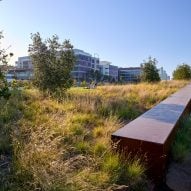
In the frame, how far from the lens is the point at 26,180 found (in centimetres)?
323

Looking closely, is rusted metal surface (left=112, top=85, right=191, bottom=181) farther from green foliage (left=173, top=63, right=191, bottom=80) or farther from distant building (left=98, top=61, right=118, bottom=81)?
distant building (left=98, top=61, right=118, bottom=81)

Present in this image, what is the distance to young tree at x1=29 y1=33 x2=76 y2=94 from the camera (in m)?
11.7

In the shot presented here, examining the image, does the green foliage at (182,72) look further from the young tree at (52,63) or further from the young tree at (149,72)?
the young tree at (52,63)

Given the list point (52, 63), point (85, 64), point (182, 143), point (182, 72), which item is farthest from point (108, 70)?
point (182, 143)

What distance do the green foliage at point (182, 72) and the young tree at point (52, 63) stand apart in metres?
27.1

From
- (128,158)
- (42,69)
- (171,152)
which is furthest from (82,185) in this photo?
(42,69)

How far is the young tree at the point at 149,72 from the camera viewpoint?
94.3 ft

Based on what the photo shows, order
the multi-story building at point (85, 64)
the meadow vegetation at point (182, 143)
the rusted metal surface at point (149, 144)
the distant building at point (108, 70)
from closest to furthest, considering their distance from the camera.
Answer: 1. the rusted metal surface at point (149, 144)
2. the meadow vegetation at point (182, 143)
3. the multi-story building at point (85, 64)
4. the distant building at point (108, 70)

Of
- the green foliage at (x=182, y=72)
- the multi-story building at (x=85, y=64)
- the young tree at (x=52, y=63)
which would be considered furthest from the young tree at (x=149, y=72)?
the multi-story building at (x=85, y=64)

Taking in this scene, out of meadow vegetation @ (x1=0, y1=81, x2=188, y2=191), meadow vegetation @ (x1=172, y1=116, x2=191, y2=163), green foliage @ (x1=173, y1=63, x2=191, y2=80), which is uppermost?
green foliage @ (x1=173, y1=63, x2=191, y2=80)

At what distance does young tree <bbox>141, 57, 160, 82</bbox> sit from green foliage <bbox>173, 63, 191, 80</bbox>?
882 centimetres

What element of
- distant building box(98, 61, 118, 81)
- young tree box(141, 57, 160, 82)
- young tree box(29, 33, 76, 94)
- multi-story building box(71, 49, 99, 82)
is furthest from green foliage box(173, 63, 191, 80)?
distant building box(98, 61, 118, 81)

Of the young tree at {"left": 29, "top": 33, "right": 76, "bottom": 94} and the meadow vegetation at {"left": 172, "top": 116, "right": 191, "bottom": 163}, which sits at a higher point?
the young tree at {"left": 29, "top": 33, "right": 76, "bottom": 94}

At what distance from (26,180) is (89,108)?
4906 millimetres
